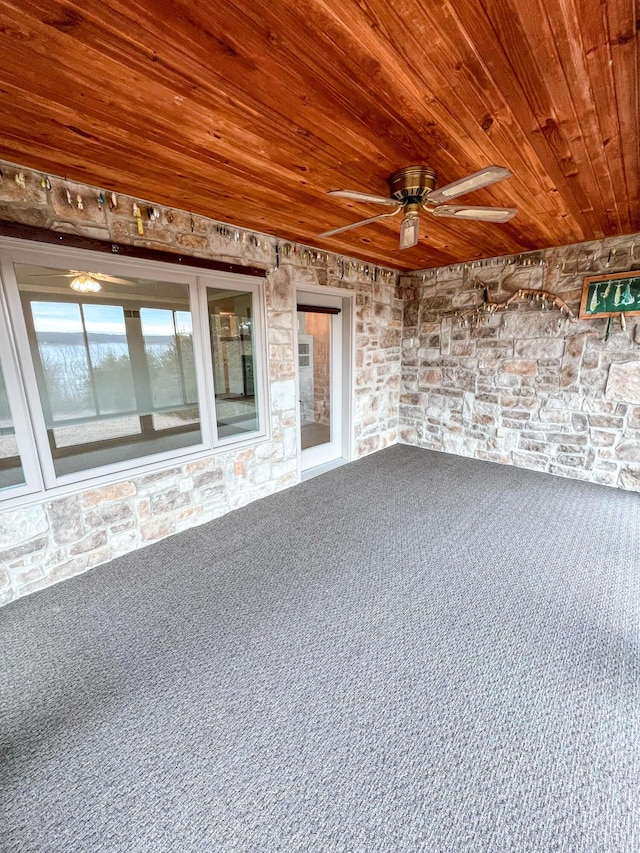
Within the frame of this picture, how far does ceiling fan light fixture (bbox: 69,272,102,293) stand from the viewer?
223 centimetres

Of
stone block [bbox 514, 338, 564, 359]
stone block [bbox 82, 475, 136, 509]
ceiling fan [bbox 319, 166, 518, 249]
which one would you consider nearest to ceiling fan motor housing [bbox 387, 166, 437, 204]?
ceiling fan [bbox 319, 166, 518, 249]

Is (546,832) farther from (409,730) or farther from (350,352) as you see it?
(350,352)

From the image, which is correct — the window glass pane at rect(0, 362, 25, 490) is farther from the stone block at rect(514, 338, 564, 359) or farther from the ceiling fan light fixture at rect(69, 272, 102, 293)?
the stone block at rect(514, 338, 564, 359)

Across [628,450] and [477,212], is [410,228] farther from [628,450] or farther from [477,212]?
[628,450]

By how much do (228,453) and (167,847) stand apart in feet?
7.45

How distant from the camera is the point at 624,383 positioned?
329 centimetres

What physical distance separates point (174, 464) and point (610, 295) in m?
4.10

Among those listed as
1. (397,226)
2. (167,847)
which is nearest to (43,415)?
(167,847)

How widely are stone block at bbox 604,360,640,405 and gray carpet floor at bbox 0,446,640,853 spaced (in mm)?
1249

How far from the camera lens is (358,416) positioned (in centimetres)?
437

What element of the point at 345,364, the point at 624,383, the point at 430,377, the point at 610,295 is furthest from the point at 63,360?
the point at 624,383

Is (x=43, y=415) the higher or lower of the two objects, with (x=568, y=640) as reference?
higher

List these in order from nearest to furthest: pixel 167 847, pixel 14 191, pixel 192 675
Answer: pixel 167 847, pixel 192 675, pixel 14 191

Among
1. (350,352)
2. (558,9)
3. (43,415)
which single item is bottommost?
(43,415)
